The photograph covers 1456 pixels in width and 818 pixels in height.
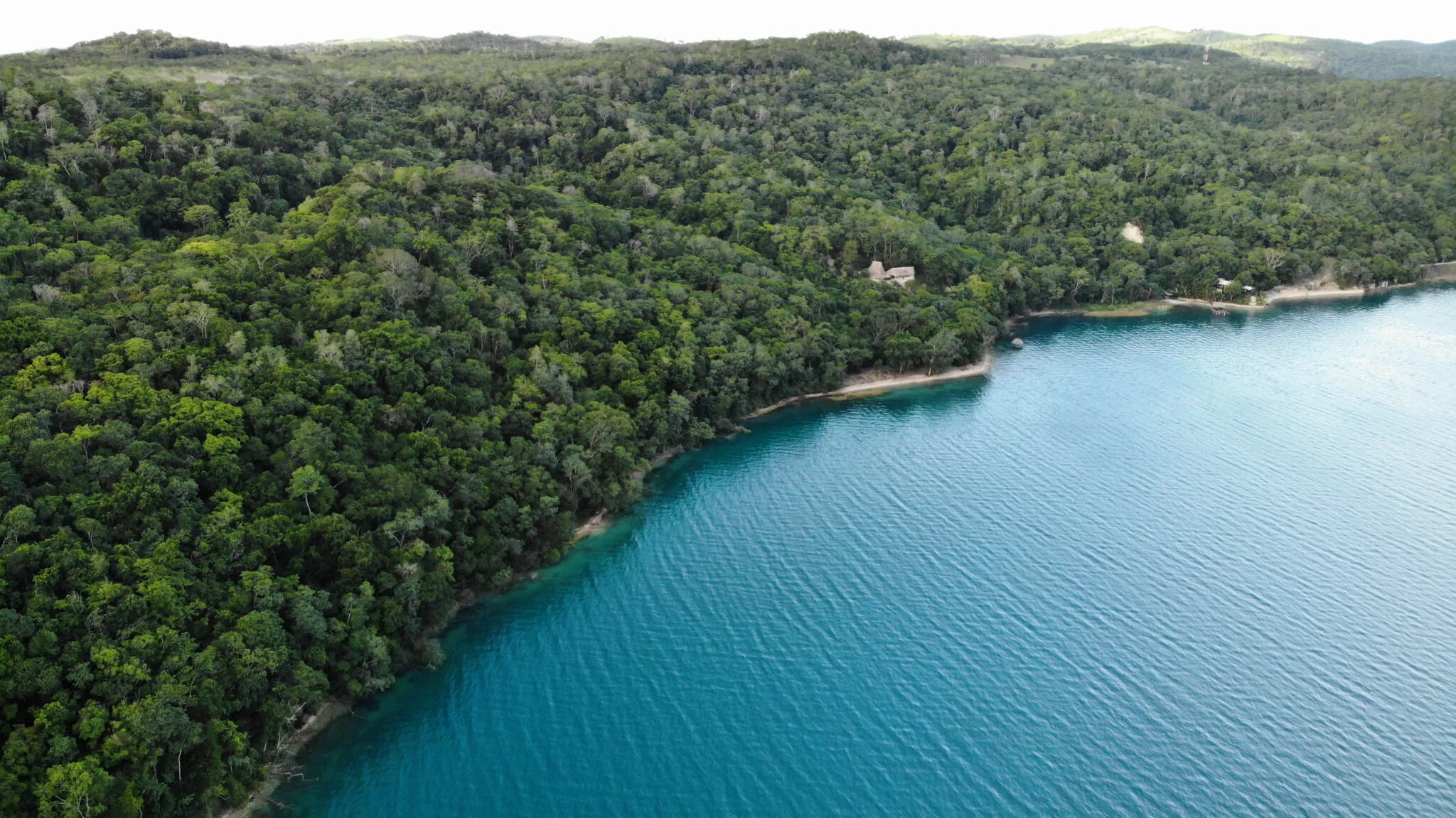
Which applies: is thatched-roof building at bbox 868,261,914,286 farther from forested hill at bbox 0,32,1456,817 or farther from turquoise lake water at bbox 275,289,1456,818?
turquoise lake water at bbox 275,289,1456,818

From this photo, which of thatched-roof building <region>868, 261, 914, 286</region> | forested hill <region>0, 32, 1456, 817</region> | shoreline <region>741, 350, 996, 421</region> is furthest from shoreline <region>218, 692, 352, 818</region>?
thatched-roof building <region>868, 261, 914, 286</region>

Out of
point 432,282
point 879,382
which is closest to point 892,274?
point 879,382

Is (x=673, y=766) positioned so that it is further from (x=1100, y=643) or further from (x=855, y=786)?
(x=1100, y=643)

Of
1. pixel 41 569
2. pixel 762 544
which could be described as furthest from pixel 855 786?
pixel 41 569

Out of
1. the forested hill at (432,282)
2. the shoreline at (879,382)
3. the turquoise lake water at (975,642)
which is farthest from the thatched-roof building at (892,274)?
the turquoise lake water at (975,642)

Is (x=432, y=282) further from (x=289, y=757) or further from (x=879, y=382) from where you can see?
(x=879, y=382)

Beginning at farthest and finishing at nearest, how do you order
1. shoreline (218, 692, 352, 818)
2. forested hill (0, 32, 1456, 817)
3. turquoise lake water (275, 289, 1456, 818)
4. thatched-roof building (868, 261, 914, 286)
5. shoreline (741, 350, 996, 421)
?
thatched-roof building (868, 261, 914, 286) < shoreline (741, 350, 996, 421) < forested hill (0, 32, 1456, 817) < turquoise lake water (275, 289, 1456, 818) < shoreline (218, 692, 352, 818)
